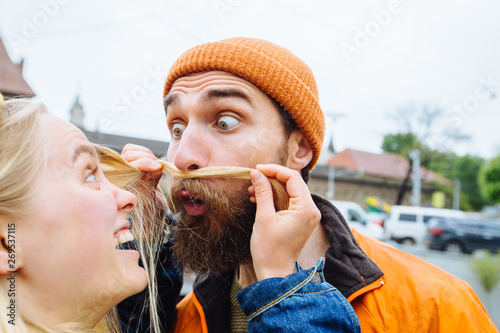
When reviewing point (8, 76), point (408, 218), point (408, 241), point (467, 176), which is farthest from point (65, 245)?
point (467, 176)

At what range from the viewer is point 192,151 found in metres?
1.74

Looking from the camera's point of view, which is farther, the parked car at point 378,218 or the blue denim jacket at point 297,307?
the parked car at point 378,218

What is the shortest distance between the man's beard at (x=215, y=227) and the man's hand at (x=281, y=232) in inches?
11.9

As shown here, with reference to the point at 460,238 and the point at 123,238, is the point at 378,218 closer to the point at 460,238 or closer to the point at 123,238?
the point at 460,238

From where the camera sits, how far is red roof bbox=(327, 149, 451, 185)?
4519cm

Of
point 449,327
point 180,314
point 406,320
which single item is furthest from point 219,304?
point 449,327

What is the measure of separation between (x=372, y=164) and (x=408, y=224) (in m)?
30.2

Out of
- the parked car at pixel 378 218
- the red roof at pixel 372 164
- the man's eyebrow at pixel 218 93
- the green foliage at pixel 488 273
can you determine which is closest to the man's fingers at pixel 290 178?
the man's eyebrow at pixel 218 93

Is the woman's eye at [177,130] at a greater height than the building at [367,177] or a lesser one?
greater

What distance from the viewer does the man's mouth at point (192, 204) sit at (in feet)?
5.89

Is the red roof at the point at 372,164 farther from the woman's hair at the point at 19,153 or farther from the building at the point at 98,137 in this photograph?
the woman's hair at the point at 19,153

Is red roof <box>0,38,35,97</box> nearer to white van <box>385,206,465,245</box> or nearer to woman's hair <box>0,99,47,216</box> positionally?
woman's hair <box>0,99,47,216</box>

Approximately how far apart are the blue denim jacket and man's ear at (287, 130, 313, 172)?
30.7 inches

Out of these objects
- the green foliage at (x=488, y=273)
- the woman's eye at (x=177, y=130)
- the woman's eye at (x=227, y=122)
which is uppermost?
the woman's eye at (x=227, y=122)
